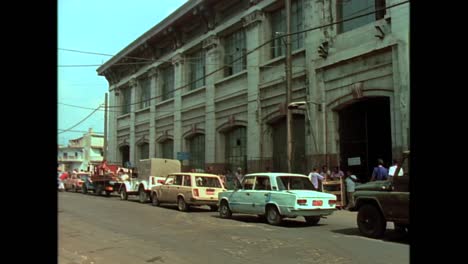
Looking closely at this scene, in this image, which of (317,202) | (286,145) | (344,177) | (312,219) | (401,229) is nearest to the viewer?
(401,229)

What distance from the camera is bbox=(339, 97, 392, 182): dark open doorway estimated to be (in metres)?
21.2

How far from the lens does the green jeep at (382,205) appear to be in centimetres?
1114

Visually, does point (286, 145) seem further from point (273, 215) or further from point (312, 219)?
point (273, 215)

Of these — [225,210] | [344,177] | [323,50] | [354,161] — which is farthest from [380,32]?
[225,210]

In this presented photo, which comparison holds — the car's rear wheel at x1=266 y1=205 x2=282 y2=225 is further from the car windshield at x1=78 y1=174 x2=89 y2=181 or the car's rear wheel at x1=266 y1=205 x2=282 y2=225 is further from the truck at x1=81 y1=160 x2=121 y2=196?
the car windshield at x1=78 y1=174 x2=89 y2=181

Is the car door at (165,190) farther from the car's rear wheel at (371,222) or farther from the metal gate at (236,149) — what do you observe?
the car's rear wheel at (371,222)

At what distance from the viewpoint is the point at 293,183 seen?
1495 centimetres

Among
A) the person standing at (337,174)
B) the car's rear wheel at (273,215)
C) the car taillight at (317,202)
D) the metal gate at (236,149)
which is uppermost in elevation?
the metal gate at (236,149)

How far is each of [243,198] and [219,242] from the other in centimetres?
489

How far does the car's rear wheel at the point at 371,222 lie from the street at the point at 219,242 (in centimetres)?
22

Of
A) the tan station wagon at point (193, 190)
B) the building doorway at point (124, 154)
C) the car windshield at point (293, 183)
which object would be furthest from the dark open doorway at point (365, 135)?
the building doorway at point (124, 154)

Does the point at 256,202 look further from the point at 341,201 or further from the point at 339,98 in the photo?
the point at 339,98

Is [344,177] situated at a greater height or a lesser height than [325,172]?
lesser
